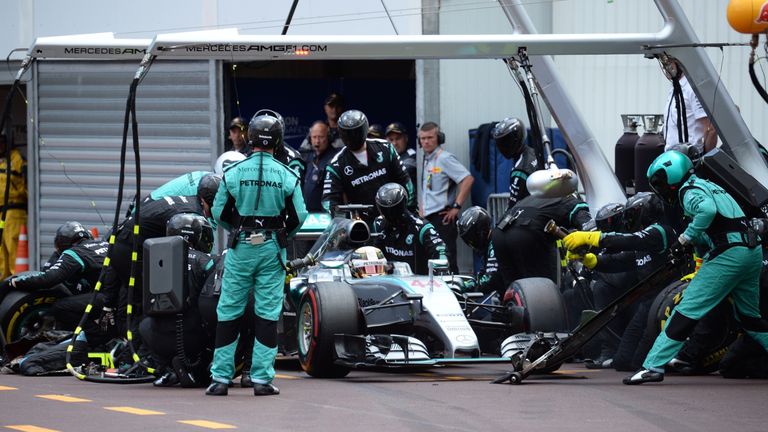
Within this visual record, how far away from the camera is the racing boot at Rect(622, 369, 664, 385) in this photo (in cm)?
1091

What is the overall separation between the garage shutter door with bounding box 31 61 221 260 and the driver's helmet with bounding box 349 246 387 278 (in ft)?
20.7

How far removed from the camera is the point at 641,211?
12203mm

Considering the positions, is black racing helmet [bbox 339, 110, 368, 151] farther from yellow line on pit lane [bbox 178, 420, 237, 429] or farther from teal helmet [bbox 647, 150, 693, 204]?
yellow line on pit lane [bbox 178, 420, 237, 429]

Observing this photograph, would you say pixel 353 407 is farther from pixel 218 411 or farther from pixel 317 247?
pixel 317 247

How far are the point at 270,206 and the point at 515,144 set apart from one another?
12.9 feet

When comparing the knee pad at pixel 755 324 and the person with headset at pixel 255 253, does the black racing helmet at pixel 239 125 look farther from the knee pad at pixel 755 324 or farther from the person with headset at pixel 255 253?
the knee pad at pixel 755 324

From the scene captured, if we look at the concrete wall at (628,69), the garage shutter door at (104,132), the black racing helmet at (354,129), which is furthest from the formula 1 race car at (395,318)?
the garage shutter door at (104,132)

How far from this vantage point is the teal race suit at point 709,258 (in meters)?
10.8

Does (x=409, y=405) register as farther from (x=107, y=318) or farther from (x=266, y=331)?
(x=107, y=318)

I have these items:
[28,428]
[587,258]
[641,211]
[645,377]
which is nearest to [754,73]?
[641,211]

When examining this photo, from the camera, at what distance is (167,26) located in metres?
18.8

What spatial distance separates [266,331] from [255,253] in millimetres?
591

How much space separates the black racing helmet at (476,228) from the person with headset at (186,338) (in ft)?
8.79

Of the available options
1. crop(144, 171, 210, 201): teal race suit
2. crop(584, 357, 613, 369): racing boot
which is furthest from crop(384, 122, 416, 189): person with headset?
crop(584, 357, 613, 369): racing boot
